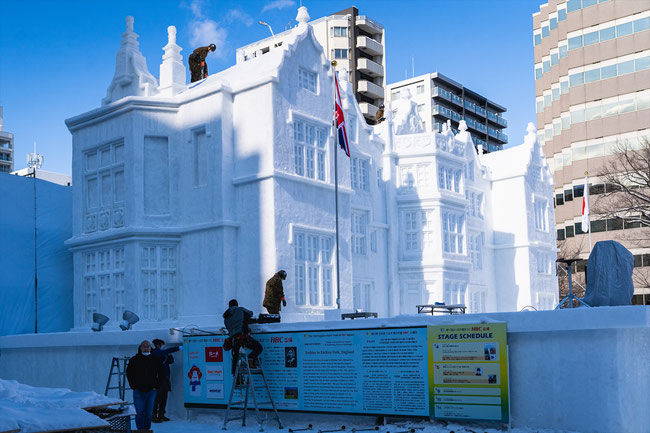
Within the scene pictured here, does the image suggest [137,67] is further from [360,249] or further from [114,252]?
[360,249]

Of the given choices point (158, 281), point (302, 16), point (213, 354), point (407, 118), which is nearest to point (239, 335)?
point (213, 354)

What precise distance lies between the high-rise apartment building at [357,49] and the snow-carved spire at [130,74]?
184 ft

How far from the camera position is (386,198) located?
3675 centimetres

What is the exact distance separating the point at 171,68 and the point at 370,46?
60.4m

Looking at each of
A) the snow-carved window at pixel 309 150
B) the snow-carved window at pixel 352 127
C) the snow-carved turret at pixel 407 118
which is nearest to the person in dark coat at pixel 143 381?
the snow-carved window at pixel 309 150

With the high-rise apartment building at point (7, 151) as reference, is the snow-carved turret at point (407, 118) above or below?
below

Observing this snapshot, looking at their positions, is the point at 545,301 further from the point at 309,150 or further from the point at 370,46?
the point at 370,46

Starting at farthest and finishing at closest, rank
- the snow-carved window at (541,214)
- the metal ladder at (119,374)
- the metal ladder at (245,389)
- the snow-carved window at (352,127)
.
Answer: the snow-carved window at (541,214) < the snow-carved window at (352,127) < the metal ladder at (119,374) < the metal ladder at (245,389)

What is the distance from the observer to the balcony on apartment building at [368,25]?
88875 millimetres

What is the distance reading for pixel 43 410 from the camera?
11.0 m

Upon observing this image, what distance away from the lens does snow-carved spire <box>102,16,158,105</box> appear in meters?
30.7

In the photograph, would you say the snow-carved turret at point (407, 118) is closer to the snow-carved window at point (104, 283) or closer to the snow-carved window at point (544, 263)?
the snow-carved window at point (544, 263)

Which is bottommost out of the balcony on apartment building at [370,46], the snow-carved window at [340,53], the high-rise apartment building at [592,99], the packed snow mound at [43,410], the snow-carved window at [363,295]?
the packed snow mound at [43,410]

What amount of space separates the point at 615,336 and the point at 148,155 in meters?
20.3
